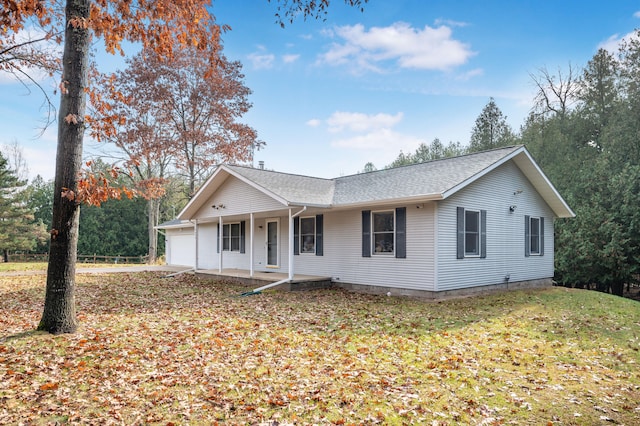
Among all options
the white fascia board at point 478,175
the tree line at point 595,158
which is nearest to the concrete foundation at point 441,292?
the white fascia board at point 478,175

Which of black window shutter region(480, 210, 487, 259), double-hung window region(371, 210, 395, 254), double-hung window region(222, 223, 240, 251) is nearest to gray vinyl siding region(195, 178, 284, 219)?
double-hung window region(222, 223, 240, 251)

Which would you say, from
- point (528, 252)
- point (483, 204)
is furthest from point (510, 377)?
point (528, 252)

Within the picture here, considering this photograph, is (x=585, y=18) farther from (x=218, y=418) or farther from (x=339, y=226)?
(x=218, y=418)

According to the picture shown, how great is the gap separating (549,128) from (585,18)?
11.9m

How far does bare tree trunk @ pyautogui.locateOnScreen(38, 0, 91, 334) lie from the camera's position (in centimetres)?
664

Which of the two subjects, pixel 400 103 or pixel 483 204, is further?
pixel 400 103

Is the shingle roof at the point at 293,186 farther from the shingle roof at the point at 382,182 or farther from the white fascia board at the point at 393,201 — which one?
the white fascia board at the point at 393,201

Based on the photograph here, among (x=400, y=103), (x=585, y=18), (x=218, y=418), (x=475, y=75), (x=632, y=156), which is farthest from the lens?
(x=400, y=103)

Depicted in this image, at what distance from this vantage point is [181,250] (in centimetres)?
2494

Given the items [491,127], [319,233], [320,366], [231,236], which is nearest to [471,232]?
[319,233]

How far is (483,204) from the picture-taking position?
12.8 m

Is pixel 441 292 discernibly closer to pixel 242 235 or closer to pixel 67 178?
pixel 67 178

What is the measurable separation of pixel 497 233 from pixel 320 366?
9.81 metres

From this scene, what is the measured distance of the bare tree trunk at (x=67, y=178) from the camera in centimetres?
664
